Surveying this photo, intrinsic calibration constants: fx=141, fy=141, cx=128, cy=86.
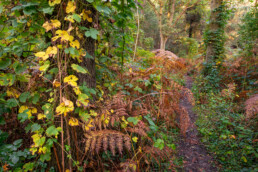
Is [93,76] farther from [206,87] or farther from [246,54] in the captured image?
[246,54]

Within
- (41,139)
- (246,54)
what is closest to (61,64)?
(41,139)

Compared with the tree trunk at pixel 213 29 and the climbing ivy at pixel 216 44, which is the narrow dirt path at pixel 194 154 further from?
the tree trunk at pixel 213 29

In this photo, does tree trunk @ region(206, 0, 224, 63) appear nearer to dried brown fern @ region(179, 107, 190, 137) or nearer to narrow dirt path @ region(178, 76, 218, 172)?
narrow dirt path @ region(178, 76, 218, 172)

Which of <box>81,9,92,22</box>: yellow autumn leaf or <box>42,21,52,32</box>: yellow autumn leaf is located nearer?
<box>42,21,52,32</box>: yellow autumn leaf

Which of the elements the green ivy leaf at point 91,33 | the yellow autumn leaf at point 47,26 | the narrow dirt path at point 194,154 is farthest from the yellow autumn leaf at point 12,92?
the narrow dirt path at point 194,154

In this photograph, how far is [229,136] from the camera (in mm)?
2613

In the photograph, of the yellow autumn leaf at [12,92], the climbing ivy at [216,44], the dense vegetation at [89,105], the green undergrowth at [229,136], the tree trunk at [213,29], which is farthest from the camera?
the tree trunk at [213,29]

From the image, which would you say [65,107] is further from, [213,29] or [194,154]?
[213,29]

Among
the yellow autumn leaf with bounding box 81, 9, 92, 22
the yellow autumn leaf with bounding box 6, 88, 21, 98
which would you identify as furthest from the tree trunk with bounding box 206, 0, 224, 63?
the yellow autumn leaf with bounding box 6, 88, 21, 98

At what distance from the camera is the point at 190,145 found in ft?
9.03

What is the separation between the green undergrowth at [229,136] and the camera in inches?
86.0

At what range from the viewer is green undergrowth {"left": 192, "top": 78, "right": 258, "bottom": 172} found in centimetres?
218

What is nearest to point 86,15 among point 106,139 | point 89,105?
point 89,105

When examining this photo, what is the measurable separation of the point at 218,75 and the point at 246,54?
4.23ft
